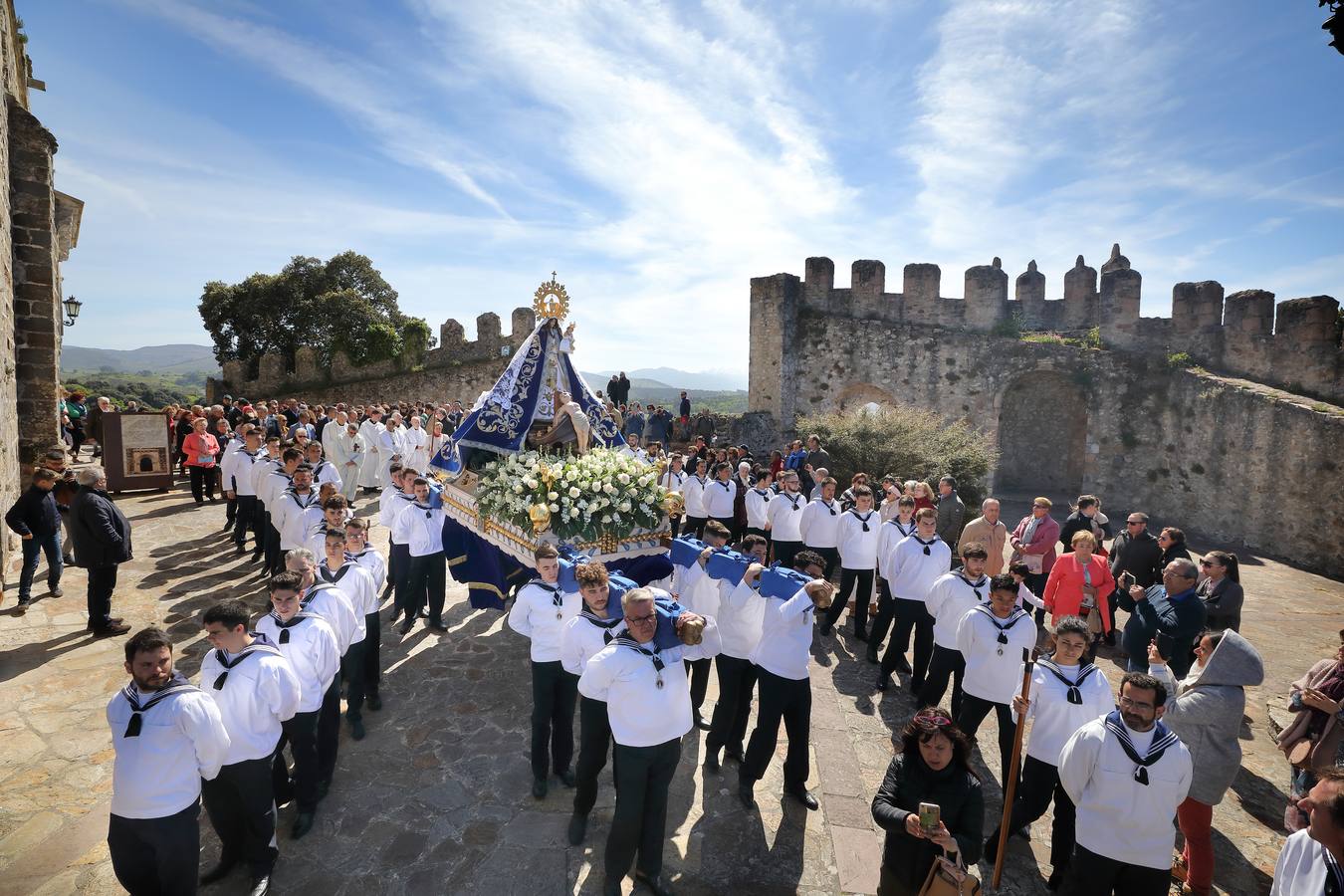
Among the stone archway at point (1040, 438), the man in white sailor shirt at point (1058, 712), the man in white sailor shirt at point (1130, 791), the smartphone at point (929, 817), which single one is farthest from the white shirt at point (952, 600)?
the stone archway at point (1040, 438)

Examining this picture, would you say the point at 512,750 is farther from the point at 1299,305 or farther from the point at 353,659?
the point at 1299,305

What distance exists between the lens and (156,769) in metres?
3.61

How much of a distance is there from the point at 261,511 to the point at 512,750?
7.13 m

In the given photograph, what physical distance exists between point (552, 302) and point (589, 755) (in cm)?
653

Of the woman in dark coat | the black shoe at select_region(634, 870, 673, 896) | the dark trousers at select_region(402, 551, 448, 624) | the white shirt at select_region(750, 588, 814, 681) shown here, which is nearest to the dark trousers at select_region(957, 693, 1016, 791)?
the white shirt at select_region(750, 588, 814, 681)

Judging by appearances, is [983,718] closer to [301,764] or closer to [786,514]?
[786,514]

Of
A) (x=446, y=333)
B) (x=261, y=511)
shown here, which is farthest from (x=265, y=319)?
(x=261, y=511)

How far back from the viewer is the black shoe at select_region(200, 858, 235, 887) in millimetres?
4391

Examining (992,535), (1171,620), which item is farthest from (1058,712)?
(992,535)

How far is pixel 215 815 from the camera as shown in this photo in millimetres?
4348

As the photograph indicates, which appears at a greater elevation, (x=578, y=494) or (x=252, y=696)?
(x=578, y=494)

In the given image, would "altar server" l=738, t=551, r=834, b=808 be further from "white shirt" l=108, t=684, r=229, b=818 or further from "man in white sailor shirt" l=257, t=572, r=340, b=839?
"white shirt" l=108, t=684, r=229, b=818

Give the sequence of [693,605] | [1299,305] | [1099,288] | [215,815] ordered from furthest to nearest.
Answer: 1. [1099,288]
2. [1299,305]
3. [693,605]
4. [215,815]

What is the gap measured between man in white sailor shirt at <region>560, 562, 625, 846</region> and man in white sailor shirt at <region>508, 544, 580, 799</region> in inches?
17.5
